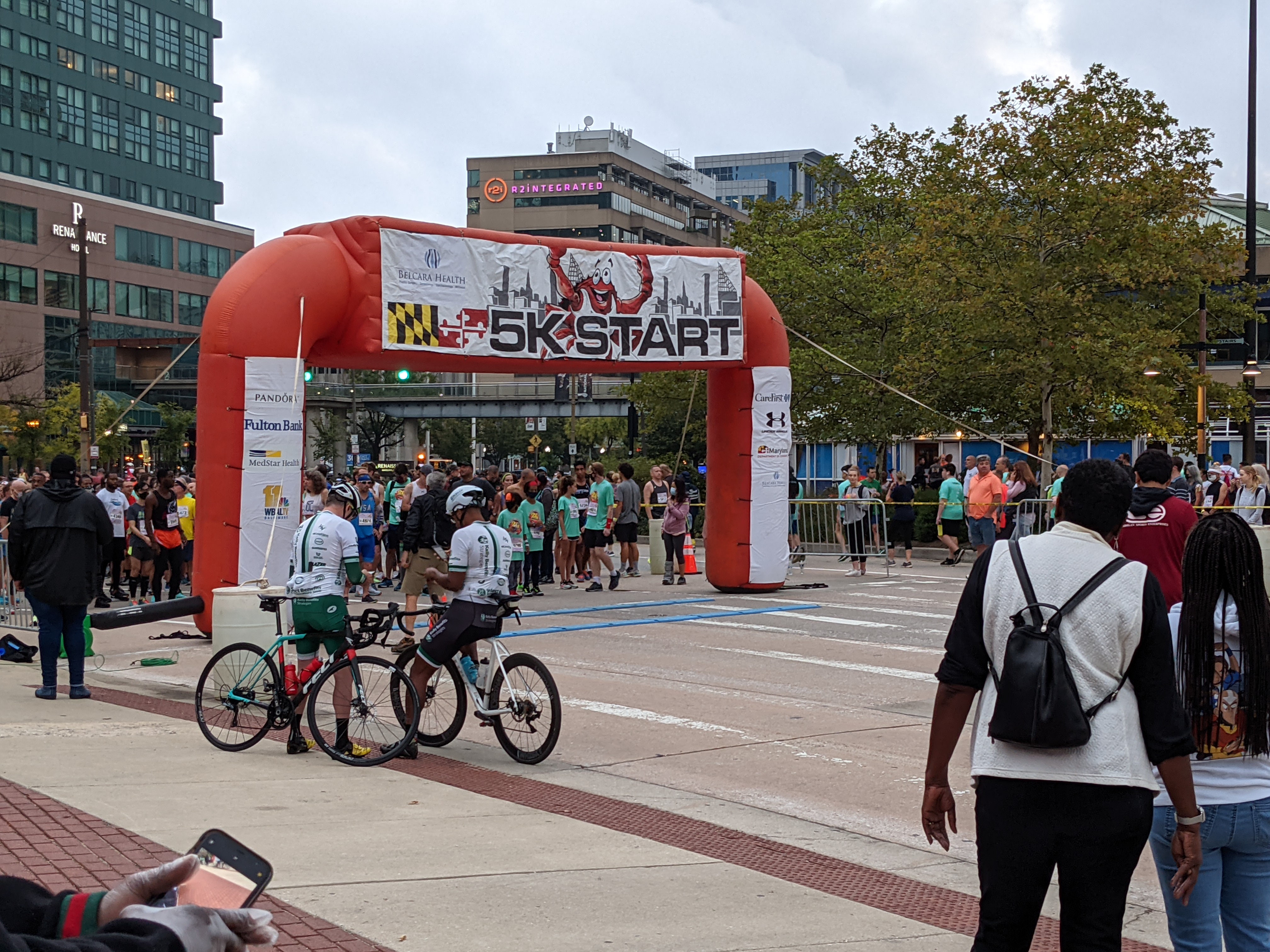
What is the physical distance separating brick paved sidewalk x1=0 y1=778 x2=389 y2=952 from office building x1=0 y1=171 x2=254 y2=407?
222 feet

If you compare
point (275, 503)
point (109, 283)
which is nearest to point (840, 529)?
point (275, 503)

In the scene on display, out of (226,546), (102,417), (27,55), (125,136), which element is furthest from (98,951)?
(125,136)

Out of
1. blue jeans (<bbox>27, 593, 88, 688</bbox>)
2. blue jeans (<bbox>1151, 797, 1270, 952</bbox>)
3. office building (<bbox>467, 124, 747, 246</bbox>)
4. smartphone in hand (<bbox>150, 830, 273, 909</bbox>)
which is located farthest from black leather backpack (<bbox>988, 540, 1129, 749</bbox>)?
office building (<bbox>467, 124, 747, 246</bbox>)

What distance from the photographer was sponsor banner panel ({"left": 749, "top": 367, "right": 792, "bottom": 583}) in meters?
20.4

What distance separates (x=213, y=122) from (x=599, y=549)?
100755mm

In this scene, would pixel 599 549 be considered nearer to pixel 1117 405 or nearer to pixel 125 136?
pixel 1117 405

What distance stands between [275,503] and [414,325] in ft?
10.6

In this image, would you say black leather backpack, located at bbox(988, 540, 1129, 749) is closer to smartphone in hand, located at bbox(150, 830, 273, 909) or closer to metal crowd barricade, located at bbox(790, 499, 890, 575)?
smartphone in hand, located at bbox(150, 830, 273, 909)

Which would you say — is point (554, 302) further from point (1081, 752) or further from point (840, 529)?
point (1081, 752)

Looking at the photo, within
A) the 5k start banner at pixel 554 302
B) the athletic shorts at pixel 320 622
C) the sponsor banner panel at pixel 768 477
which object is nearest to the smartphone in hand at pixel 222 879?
the athletic shorts at pixel 320 622

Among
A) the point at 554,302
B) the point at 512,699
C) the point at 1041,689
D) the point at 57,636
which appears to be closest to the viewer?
the point at 1041,689

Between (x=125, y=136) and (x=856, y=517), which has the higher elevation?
(x=125, y=136)

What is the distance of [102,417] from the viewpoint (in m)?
66.8

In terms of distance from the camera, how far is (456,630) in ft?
29.9
